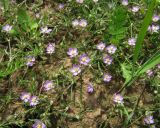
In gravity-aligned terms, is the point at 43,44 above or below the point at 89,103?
above

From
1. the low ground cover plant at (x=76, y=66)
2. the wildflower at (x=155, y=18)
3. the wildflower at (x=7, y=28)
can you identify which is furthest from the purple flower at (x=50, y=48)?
the wildflower at (x=155, y=18)

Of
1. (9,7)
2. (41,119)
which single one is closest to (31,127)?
(41,119)

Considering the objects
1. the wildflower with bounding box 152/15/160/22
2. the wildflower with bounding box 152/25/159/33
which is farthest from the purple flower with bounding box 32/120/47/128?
the wildflower with bounding box 152/15/160/22

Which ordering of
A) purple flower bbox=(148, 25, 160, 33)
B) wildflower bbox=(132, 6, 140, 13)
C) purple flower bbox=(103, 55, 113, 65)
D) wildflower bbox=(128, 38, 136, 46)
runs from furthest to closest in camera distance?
wildflower bbox=(132, 6, 140, 13) < purple flower bbox=(148, 25, 160, 33) < wildflower bbox=(128, 38, 136, 46) < purple flower bbox=(103, 55, 113, 65)

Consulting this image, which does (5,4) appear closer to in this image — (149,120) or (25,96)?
(25,96)

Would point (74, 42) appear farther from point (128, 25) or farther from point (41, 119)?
point (41, 119)

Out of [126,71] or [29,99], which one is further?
[126,71]

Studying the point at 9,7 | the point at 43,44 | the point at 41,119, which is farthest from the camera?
the point at 9,7

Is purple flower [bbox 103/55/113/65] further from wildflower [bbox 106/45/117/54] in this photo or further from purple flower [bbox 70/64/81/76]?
purple flower [bbox 70/64/81/76]

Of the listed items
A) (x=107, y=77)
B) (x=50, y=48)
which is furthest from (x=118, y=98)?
(x=50, y=48)
